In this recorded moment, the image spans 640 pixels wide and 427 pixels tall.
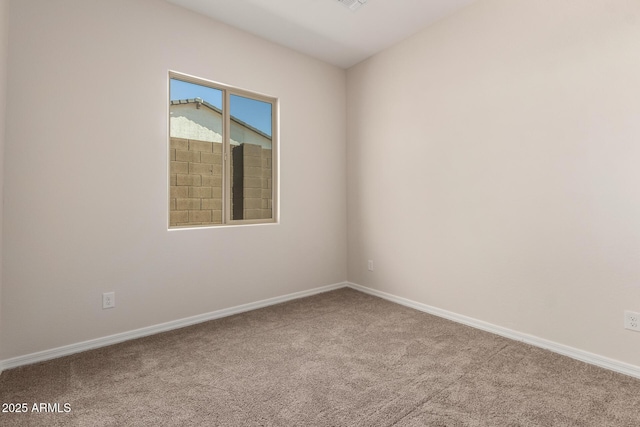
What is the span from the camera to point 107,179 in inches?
95.0

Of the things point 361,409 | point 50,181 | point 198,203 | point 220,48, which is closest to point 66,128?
point 50,181

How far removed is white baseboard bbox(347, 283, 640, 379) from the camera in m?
2.01

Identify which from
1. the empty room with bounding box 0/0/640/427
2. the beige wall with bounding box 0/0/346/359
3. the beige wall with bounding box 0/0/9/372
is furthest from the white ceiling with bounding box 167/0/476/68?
the beige wall with bounding box 0/0/9/372

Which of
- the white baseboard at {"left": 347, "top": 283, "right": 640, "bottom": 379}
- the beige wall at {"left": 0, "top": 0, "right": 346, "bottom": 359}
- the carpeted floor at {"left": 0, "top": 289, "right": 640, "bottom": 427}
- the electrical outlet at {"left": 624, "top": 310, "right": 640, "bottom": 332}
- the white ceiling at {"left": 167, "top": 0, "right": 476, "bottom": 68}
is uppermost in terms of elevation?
the white ceiling at {"left": 167, "top": 0, "right": 476, "bottom": 68}

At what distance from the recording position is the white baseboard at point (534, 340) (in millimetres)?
2013

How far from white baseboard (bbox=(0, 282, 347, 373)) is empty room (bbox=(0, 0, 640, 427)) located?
14 millimetres

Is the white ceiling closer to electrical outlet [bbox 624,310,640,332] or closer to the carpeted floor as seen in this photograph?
electrical outlet [bbox 624,310,640,332]

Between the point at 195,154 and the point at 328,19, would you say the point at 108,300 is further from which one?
the point at 328,19

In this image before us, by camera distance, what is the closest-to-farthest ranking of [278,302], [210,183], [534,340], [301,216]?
[534,340] < [210,183] < [278,302] < [301,216]

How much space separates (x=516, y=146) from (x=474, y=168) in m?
0.36

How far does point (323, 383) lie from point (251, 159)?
90.8 inches

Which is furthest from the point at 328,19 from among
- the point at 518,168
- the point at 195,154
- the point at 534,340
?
the point at 534,340

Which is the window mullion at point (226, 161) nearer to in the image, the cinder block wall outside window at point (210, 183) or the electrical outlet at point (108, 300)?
the cinder block wall outside window at point (210, 183)

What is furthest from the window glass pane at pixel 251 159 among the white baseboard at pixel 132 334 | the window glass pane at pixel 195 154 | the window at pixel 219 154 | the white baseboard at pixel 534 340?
the white baseboard at pixel 534 340
